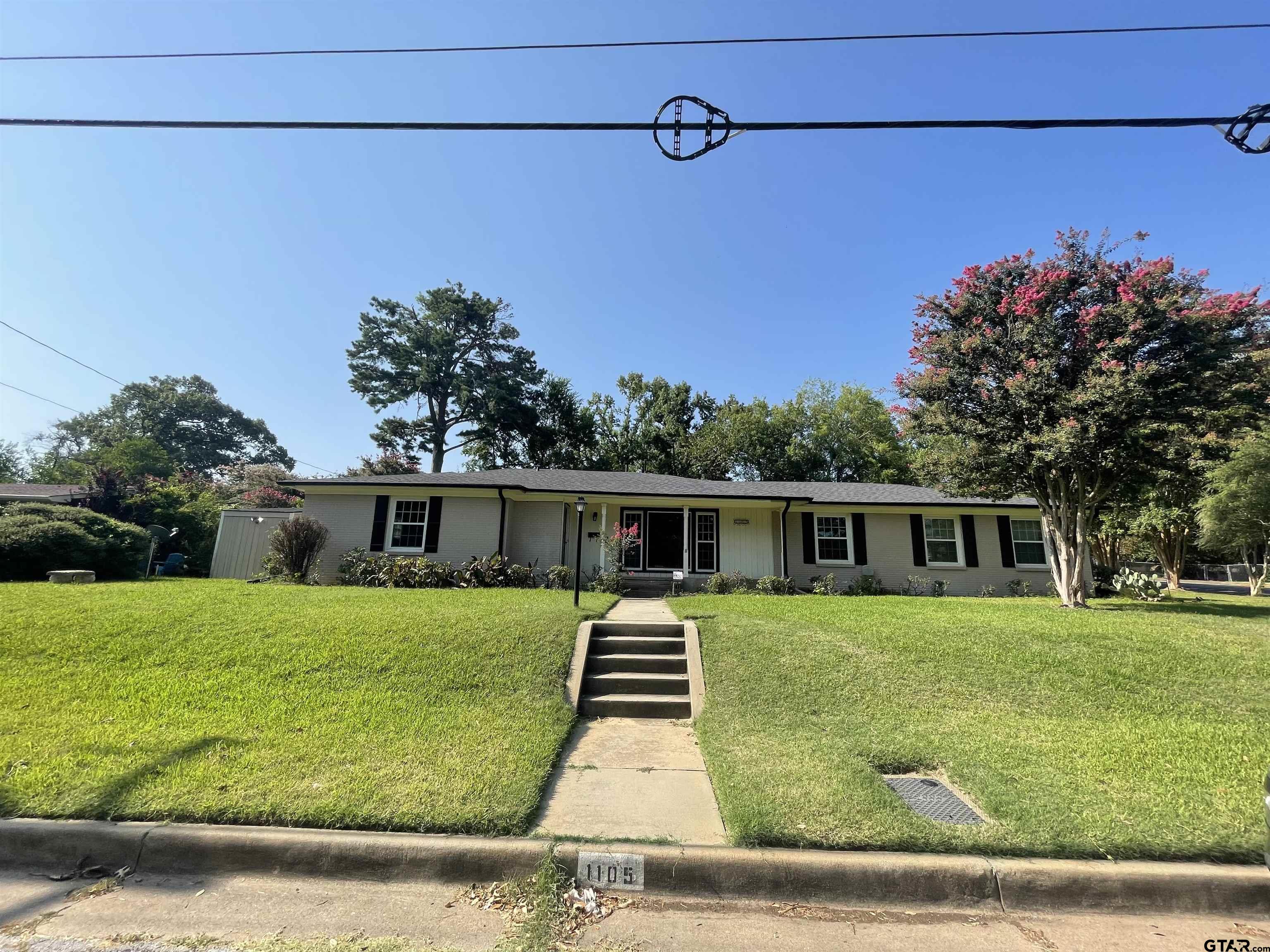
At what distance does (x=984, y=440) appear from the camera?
36.6ft

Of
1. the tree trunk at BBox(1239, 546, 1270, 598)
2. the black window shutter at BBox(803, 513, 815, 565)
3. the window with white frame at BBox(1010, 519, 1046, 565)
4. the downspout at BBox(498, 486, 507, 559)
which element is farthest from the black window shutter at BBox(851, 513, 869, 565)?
the tree trunk at BBox(1239, 546, 1270, 598)

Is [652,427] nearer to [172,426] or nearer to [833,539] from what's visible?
[833,539]

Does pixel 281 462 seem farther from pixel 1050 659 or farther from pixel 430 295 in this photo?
pixel 1050 659

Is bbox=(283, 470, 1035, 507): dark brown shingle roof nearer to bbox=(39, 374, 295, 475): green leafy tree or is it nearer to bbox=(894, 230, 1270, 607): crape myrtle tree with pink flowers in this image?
bbox=(894, 230, 1270, 607): crape myrtle tree with pink flowers

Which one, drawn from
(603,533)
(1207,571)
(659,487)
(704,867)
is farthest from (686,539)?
(1207,571)

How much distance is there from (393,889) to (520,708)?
7.73 ft

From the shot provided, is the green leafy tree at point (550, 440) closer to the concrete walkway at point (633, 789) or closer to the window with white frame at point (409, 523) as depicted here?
the window with white frame at point (409, 523)

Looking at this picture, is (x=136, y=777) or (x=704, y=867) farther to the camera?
(x=136, y=777)

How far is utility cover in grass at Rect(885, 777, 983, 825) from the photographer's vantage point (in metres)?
3.64

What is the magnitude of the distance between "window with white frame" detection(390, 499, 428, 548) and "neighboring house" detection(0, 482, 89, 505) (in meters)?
12.2

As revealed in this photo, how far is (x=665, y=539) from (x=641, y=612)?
6.04m

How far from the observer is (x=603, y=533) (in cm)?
1467

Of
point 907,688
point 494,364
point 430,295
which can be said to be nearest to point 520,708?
point 907,688

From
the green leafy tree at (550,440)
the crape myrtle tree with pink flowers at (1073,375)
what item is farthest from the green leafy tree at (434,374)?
the crape myrtle tree with pink flowers at (1073,375)
